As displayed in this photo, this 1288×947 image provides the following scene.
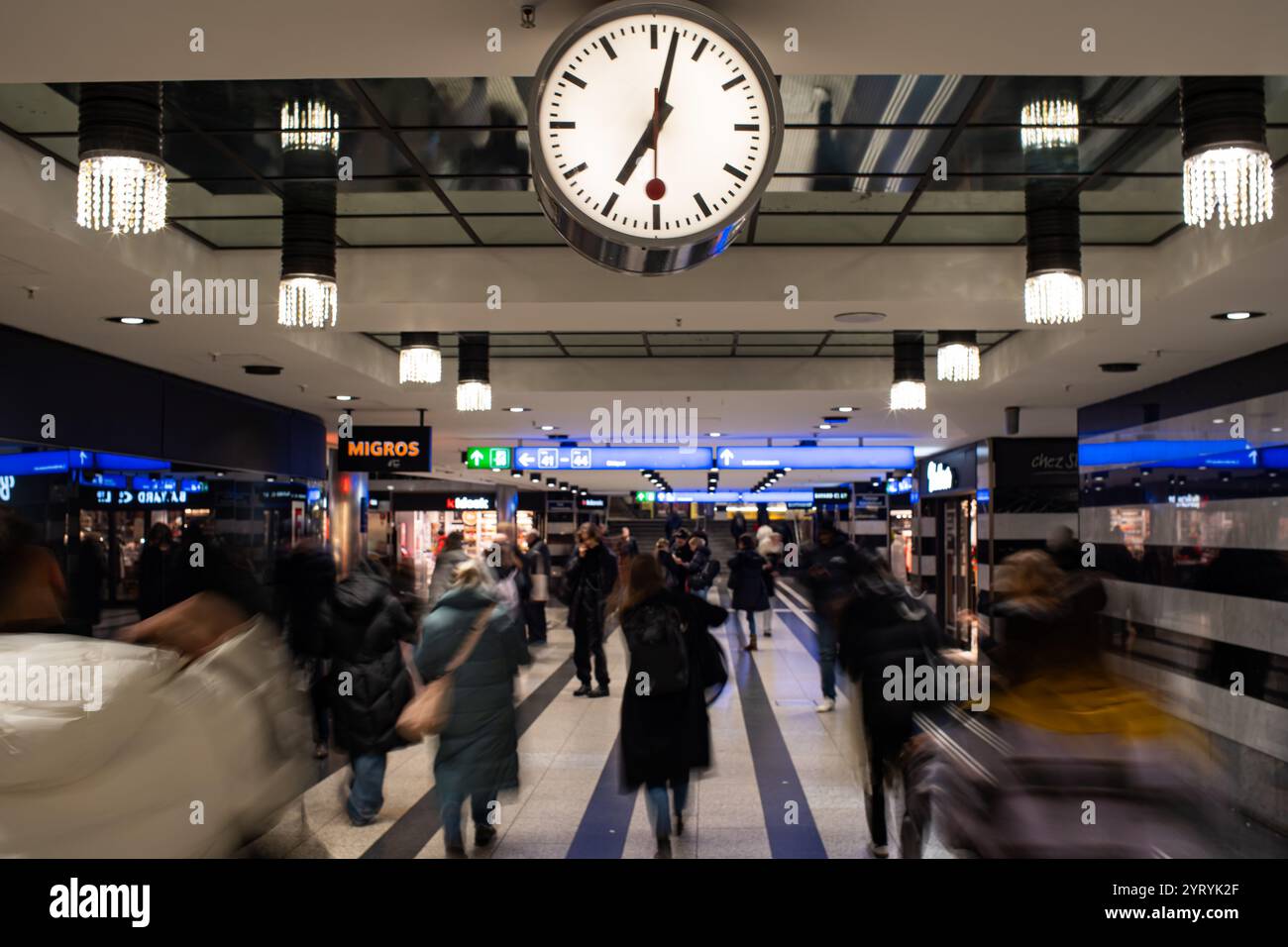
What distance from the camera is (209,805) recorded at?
9.37ft

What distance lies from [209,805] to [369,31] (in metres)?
2.20

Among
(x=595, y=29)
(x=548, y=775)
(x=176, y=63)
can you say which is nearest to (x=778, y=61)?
(x=595, y=29)

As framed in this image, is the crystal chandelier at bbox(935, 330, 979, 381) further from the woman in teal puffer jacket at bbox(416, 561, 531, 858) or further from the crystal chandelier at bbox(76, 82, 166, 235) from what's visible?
the crystal chandelier at bbox(76, 82, 166, 235)

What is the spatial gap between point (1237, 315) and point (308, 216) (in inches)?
226

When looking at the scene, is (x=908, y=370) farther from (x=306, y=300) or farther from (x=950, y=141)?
(x=306, y=300)

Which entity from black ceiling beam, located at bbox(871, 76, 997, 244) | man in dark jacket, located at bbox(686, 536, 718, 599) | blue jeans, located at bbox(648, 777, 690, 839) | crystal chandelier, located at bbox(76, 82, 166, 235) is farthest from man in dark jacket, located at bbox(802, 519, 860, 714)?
man in dark jacket, located at bbox(686, 536, 718, 599)

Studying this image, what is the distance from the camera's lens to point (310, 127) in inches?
191

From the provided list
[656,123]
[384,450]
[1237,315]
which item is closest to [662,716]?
[656,123]

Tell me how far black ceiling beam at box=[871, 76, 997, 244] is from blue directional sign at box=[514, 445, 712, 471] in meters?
9.19

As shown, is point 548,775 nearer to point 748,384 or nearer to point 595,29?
point 748,384

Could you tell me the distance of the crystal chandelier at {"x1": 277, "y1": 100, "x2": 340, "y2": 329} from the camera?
4.85 metres

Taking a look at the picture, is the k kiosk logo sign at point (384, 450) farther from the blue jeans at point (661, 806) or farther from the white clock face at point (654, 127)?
the white clock face at point (654, 127)
